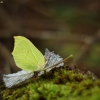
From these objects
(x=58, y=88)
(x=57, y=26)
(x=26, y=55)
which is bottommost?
(x=58, y=88)

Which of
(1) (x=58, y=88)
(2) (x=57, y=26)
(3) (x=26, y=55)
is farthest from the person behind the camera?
(2) (x=57, y=26)

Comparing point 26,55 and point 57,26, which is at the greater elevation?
point 57,26

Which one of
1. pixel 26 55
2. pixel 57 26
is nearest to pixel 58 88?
pixel 26 55

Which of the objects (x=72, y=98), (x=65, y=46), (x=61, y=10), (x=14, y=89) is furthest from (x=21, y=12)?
(x=72, y=98)

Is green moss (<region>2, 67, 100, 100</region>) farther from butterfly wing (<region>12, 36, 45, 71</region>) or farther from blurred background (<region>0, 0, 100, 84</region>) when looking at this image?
blurred background (<region>0, 0, 100, 84</region>)

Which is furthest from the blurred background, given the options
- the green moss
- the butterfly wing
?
the green moss

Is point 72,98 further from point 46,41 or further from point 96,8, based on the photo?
point 96,8

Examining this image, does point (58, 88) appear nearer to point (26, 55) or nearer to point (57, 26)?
point (26, 55)
